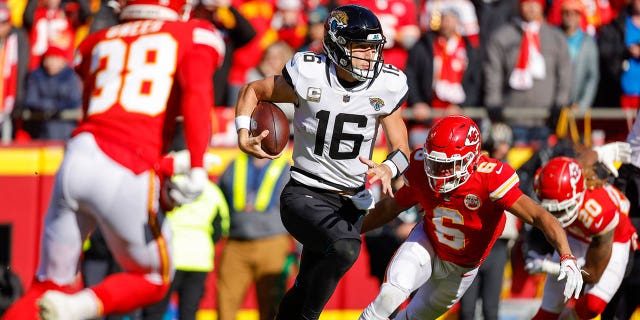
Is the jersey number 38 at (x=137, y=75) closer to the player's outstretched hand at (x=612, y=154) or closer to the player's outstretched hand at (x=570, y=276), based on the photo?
the player's outstretched hand at (x=570, y=276)

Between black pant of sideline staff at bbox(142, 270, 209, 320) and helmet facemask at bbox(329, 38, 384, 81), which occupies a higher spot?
helmet facemask at bbox(329, 38, 384, 81)

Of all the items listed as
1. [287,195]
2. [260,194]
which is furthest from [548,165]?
[260,194]

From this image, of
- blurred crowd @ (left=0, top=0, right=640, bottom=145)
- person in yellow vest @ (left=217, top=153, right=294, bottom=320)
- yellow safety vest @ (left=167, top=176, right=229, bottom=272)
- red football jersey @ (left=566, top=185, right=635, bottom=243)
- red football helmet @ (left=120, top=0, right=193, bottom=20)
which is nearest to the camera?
red football helmet @ (left=120, top=0, right=193, bottom=20)

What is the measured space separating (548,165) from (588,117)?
134 inches

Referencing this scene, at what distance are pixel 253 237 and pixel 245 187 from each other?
15.9 inches

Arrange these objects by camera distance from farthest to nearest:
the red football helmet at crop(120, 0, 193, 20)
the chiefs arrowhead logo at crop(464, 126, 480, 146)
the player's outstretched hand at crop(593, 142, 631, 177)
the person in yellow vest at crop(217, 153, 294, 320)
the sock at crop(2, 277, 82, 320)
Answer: the person in yellow vest at crop(217, 153, 294, 320) → the player's outstretched hand at crop(593, 142, 631, 177) → the red football helmet at crop(120, 0, 193, 20) → the chiefs arrowhead logo at crop(464, 126, 480, 146) → the sock at crop(2, 277, 82, 320)

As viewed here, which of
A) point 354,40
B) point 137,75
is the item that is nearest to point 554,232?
point 354,40

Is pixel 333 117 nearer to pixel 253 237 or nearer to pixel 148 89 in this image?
pixel 148 89

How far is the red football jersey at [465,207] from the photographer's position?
730 cm

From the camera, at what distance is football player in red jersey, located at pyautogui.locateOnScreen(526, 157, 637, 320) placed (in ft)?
26.3

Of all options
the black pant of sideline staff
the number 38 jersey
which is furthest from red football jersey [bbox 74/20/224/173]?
the black pant of sideline staff

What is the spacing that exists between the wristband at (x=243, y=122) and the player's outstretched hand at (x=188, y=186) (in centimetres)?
34

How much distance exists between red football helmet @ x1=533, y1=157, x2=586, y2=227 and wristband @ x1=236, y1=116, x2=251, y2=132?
2.09m

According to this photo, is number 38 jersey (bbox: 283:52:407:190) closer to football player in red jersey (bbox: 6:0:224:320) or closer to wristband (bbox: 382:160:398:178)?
wristband (bbox: 382:160:398:178)
